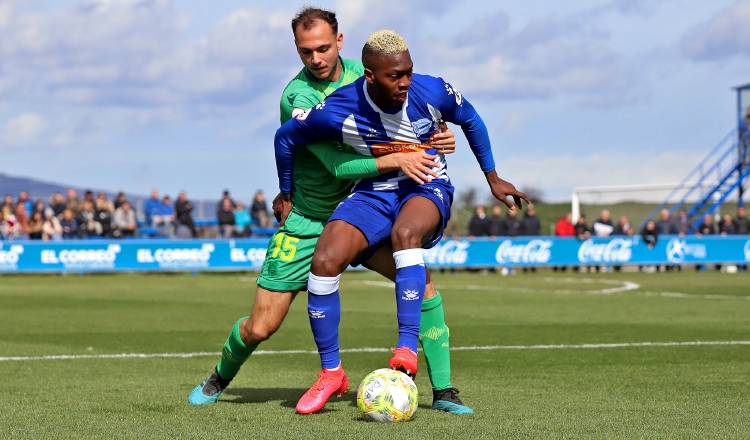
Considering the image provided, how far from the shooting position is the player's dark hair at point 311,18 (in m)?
6.20

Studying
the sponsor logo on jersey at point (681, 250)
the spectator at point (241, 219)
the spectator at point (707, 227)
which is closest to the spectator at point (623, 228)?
the sponsor logo on jersey at point (681, 250)

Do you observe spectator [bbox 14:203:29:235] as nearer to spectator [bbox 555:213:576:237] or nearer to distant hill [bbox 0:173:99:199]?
distant hill [bbox 0:173:99:199]

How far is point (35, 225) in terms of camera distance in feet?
90.6

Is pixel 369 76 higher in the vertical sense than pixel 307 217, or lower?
higher

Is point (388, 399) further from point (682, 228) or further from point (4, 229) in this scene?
point (682, 228)

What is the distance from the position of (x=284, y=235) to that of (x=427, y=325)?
3.49 feet

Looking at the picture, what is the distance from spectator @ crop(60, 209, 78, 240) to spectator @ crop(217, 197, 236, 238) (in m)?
4.21

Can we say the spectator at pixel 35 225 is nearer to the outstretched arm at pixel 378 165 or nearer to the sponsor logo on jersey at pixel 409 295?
the outstretched arm at pixel 378 165

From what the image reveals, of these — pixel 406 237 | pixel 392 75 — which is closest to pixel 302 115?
pixel 392 75

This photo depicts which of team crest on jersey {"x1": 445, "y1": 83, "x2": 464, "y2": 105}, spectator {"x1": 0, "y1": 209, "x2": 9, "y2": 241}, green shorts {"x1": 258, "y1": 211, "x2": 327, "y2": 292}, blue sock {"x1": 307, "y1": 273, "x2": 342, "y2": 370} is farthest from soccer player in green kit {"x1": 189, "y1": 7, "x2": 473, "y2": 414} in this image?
spectator {"x1": 0, "y1": 209, "x2": 9, "y2": 241}

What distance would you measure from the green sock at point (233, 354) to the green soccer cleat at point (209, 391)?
0.14ft

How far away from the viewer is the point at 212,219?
34.1 m

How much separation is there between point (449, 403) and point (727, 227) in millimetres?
27408

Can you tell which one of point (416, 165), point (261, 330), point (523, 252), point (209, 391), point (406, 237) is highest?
point (416, 165)
